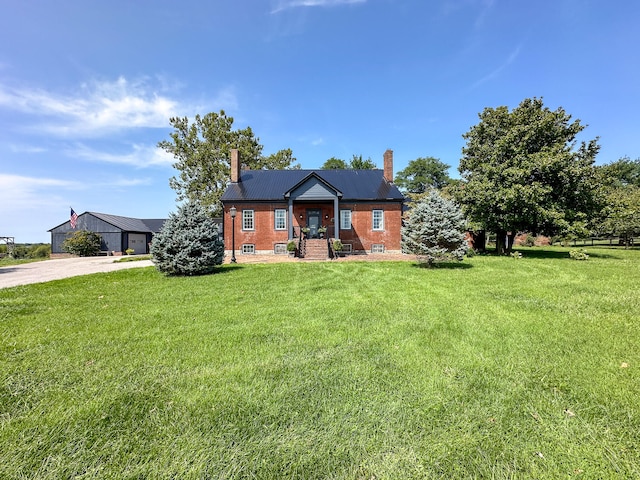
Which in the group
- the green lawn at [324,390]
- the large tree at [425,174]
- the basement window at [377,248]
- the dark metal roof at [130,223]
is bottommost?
the green lawn at [324,390]

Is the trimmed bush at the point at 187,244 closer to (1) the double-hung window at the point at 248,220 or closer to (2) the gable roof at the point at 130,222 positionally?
(1) the double-hung window at the point at 248,220

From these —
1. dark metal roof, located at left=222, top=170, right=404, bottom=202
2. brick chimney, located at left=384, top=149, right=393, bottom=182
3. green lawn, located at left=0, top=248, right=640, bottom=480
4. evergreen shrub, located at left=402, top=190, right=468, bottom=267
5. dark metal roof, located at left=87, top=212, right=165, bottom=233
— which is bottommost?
green lawn, located at left=0, top=248, right=640, bottom=480

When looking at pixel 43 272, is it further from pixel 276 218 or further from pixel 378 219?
pixel 378 219

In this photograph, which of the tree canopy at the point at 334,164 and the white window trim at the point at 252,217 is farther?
the tree canopy at the point at 334,164

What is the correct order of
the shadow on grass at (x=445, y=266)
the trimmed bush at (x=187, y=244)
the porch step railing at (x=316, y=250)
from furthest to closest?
the porch step railing at (x=316, y=250) → the shadow on grass at (x=445, y=266) → the trimmed bush at (x=187, y=244)

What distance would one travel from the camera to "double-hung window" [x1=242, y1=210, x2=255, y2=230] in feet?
75.6

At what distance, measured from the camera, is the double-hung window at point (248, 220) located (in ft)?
75.6

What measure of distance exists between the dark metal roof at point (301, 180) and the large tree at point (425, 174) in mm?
31472

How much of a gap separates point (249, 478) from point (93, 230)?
39459 millimetres

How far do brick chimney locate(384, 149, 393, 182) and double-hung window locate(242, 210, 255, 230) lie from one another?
12232 millimetres

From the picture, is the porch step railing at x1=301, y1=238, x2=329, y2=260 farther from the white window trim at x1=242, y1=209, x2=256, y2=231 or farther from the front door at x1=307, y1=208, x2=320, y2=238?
the white window trim at x1=242, y1=209, x2=256, y2=231

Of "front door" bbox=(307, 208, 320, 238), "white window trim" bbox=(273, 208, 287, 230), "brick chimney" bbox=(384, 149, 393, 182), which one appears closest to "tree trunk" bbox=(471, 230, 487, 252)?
"brick chimney" bbox=(384, 149, 393, 182)

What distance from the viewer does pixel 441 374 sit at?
3.67 meters

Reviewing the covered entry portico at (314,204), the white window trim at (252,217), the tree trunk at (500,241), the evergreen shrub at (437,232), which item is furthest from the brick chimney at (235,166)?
the tree trunk at (500,241)
